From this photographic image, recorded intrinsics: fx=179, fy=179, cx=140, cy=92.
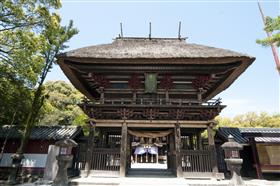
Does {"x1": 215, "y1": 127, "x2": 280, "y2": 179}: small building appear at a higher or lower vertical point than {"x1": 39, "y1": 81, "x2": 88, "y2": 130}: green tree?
lower

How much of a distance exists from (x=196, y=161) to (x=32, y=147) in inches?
417

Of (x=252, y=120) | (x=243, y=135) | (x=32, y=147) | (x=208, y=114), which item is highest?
(x=252, y=120)

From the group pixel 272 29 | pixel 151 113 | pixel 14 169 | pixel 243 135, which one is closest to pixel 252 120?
pixel 243 135

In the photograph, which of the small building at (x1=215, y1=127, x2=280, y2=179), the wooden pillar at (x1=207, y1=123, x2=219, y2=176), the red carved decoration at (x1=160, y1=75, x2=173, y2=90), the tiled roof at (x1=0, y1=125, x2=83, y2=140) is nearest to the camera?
the wooden pillar at (x1=207, y1=123, x2=219, y2=176)

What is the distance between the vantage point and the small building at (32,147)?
11.7m

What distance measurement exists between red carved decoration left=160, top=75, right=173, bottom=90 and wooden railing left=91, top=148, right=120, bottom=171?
14.0 feet

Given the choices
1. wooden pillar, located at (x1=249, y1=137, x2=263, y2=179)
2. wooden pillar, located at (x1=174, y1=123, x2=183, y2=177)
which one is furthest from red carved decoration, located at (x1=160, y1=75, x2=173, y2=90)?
wooden pillar, located at (x1=249, y1=137, x2=263, y2=179)

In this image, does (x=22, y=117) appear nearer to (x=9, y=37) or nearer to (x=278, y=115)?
(x=9, y=37)

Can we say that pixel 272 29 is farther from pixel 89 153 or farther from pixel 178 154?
pixel 89 153

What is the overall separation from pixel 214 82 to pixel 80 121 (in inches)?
536

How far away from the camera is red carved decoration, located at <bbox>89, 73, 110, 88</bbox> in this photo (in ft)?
32.2

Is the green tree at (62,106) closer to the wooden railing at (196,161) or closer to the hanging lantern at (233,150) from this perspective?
the wooden railing at (196,161)

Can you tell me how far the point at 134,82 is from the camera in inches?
395

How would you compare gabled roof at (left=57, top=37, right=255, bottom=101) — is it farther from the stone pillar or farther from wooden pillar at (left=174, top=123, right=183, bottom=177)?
the stone pillar
